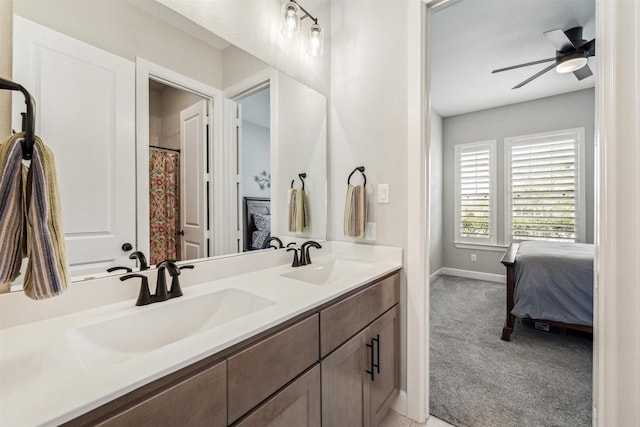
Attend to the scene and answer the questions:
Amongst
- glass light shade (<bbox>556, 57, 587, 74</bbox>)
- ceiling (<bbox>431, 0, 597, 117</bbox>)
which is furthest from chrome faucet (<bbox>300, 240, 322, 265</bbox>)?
glass light shade (<bbox>556, 57, 587, 74</bbox>)

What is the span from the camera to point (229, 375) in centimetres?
70

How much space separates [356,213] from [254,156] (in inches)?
27.5

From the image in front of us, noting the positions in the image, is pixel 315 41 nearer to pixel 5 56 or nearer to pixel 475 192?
pixel 5 56

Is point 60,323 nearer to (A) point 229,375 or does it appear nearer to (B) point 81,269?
(B) point 81,269

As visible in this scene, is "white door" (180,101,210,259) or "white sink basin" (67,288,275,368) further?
"white door" (180,101,210,259)

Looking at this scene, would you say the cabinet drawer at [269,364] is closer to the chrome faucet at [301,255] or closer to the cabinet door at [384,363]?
the cabinet door at [384,363]

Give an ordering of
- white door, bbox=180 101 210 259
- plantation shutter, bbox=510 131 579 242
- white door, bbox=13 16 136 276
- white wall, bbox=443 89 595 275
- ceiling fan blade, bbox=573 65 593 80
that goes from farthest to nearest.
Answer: plantation shutter, bbox=510 131 579 242 < white wall, bbox=443 89 595 275 < ceiling fan blade, bbox=573 65 593 80 < white door, bbox=180 101 210 259 < white door, bbox=13 16 136 276

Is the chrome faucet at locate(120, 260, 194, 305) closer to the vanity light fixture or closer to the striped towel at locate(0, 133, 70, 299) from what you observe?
the striped towel at locate(0, 133, 70, 299)

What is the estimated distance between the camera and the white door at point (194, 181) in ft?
3.85

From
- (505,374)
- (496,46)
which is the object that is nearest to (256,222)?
(505,374)

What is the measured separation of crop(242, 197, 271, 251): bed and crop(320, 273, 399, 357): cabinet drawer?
1.95ft

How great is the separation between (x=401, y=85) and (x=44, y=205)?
1623 millimetres

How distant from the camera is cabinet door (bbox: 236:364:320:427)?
30.3 inches

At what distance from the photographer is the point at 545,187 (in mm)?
3877
